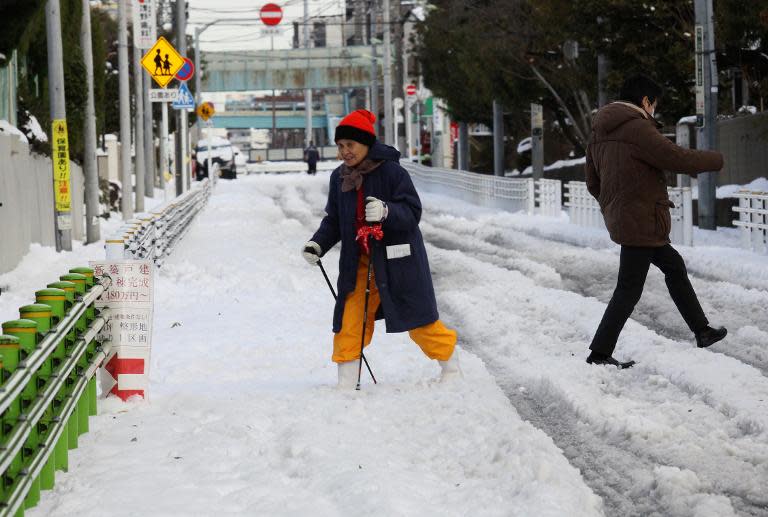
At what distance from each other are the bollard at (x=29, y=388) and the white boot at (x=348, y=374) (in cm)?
257

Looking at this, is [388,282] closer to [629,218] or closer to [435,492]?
[629,218]

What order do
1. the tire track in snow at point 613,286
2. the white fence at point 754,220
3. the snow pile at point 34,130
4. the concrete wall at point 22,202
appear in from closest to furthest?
the tire track in snow at point 613,286, the white fence at point 754,220, the concrete wall at point 22,202, the snow pile at point 34,130

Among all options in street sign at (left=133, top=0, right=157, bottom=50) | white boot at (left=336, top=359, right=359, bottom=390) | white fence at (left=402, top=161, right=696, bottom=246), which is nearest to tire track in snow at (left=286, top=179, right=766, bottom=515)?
white boot at (left=336, top=359, right=359, bottom=390)

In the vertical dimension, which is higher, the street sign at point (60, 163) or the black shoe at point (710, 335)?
the street sign at point (60, 163)

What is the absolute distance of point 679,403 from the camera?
7086 mm

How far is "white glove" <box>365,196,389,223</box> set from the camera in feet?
23.4

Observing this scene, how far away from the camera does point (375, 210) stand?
23.3ft

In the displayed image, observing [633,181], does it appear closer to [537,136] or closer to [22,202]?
[22,202]

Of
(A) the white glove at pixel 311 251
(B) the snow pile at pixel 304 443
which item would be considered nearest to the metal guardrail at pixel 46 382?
(B) the snow pile at pixel 304 443

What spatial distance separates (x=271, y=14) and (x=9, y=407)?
187 ft

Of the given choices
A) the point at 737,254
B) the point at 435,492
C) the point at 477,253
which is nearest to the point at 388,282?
the point at 435,492

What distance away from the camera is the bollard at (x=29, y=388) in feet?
16.4

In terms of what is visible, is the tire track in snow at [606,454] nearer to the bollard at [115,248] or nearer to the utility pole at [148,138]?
the bollard at [115,248]

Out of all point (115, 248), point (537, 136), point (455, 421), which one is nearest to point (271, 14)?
point (537, 136)
